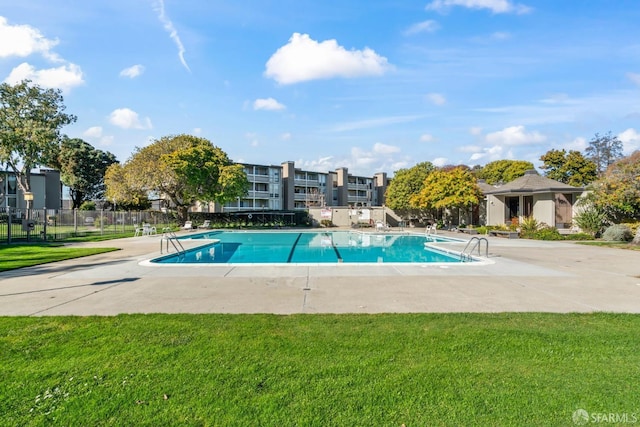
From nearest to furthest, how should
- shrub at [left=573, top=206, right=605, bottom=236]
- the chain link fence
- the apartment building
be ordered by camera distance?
the chain link fence
shrub at [left=573, top=206, right=605, bottom=236]
the apartment building

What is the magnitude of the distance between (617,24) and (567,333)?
13.1 m

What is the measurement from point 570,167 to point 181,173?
3932cm

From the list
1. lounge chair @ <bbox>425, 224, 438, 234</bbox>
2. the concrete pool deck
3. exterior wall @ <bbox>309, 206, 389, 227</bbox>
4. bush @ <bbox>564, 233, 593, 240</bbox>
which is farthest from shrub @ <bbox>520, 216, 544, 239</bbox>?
exterior wall @ <bbox>309, 206, 389, 227</bbox>

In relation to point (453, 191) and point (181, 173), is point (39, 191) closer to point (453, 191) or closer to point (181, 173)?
point (181, 173)

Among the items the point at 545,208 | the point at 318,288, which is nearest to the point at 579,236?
the point at 545,208

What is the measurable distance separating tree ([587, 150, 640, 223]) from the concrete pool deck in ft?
40.7

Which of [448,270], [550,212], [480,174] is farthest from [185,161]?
[480,174]

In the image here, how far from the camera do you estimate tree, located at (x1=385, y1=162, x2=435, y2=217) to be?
Result: 36.8 meters

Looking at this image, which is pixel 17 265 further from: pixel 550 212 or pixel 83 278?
pixel 550 212

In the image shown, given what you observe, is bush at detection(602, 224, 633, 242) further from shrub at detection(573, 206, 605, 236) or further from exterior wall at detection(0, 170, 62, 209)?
exterior wall at detection(0, 170, 62, 209)

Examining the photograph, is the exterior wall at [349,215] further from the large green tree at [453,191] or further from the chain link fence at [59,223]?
the chain link fence at [59,223]

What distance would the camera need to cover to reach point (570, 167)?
39969 millimetres

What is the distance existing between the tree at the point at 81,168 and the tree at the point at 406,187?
38.5 metres

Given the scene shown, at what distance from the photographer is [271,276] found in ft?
28.1
